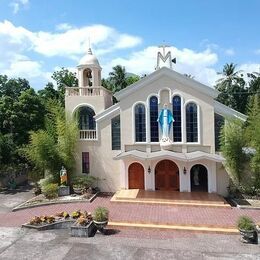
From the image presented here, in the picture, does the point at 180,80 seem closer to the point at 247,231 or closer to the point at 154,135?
the point at 154,135

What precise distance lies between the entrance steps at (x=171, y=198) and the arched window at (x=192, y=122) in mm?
3595

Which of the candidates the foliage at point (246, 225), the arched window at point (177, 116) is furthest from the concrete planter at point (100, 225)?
the arched window at point (177, 116)

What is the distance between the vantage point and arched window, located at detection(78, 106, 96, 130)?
23.4 meters

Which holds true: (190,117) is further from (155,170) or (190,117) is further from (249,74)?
(249,74)

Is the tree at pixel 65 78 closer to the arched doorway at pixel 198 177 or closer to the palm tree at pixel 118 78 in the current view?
the palm tree at pixel 118 78

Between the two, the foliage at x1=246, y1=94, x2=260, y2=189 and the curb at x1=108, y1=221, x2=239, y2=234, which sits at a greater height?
the foliage at x1=246, y1=94, x2=260, y2=189

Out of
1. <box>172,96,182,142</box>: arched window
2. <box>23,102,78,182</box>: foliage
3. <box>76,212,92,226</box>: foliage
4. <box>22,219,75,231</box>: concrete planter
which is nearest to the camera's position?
<box>76,212,92,226</box>: foliage

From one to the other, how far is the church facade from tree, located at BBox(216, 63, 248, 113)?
74.5 ft

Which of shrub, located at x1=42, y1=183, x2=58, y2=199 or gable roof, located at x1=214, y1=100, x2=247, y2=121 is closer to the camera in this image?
shrub, located at x1=42, y1=183, x2=58, y2=199

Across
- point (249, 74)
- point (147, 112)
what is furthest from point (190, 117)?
point (249, 74)

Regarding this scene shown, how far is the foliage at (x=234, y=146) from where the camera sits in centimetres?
2034

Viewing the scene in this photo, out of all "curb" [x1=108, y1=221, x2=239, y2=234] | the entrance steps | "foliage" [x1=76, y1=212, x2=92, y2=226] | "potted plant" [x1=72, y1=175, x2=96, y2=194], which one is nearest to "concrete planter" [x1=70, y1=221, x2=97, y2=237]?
"foliage" [x1=76, y1=212, x2=92, y2=226]

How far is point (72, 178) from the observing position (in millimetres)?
22766

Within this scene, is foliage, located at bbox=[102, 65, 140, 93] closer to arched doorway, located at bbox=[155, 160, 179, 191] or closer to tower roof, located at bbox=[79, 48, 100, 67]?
tower roof, located at bbox=[79, 48, 100, 67]
